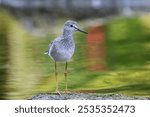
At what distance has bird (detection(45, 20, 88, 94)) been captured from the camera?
3.77 meters

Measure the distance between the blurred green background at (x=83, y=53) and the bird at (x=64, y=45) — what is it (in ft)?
Answer: 0.12

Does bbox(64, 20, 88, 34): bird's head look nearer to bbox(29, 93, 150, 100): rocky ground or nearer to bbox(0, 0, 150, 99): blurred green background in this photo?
bbox(0, 0, 150, 99): blurred green background

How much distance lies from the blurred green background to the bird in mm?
35

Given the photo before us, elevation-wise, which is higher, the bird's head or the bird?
the bird's head

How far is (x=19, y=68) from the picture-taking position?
3840 mm

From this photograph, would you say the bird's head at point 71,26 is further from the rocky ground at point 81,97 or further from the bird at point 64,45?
the rocky ground at point 81,97

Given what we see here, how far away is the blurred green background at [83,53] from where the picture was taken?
3793mm

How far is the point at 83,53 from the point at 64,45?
142mm

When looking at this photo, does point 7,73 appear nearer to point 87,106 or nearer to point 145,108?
point 87,106

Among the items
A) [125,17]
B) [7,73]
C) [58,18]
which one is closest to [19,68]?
[7,73]

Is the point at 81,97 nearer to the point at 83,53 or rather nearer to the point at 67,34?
the point at 83,53

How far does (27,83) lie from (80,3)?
616mm

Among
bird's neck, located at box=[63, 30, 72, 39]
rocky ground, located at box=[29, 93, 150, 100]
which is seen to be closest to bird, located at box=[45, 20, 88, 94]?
bird's neck, located at box=[63, 30, 72, 39]

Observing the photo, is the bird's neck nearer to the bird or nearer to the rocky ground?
the bird
